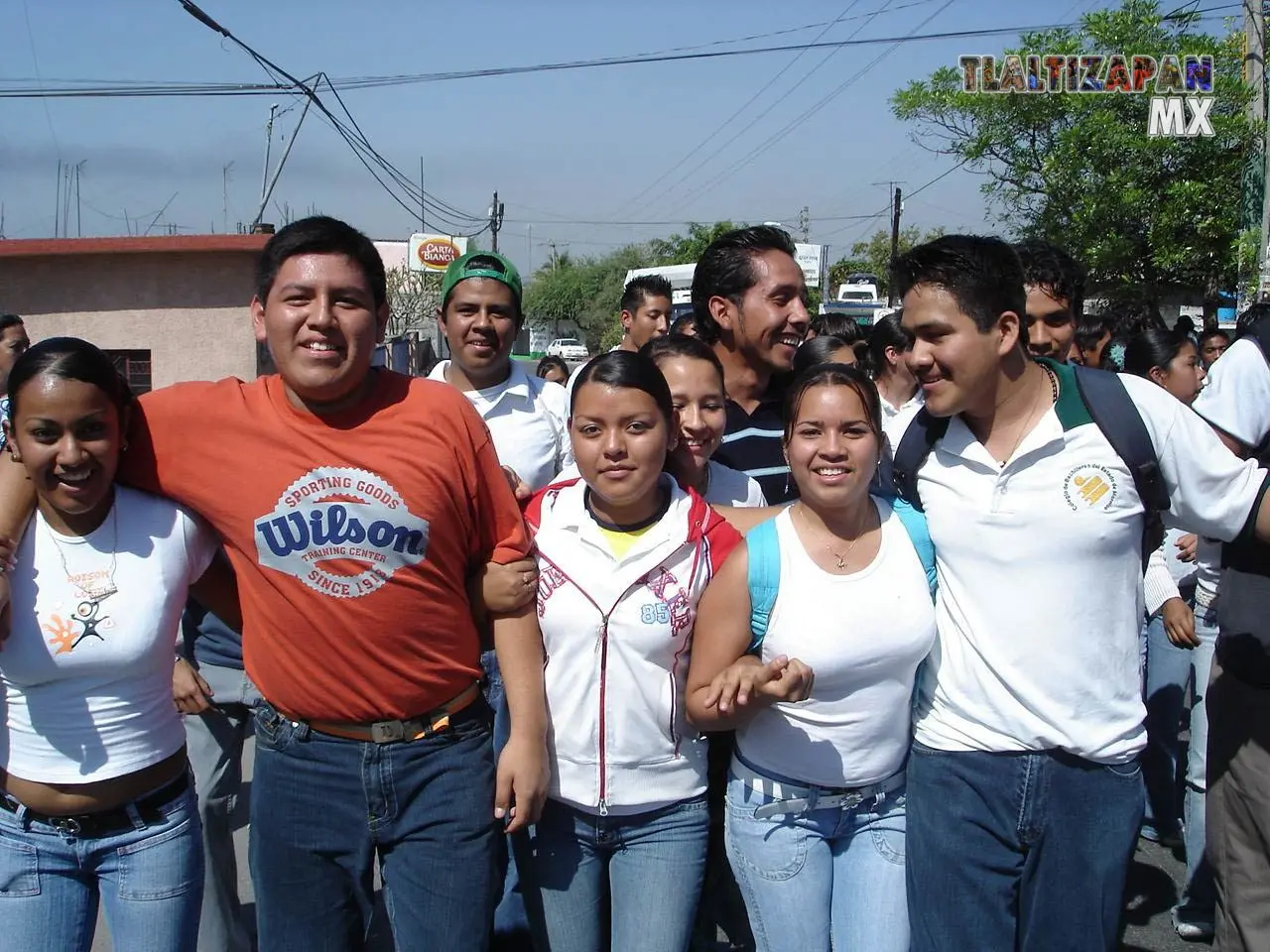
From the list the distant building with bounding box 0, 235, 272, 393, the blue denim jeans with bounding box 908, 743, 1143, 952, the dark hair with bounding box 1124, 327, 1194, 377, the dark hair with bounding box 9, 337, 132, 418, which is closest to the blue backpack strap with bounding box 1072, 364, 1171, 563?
the blue denim jeans with bounding box 908, 743, 1143, 952

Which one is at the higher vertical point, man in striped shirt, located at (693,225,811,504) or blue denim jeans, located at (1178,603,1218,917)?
man in striped shirt, located at (693,225,811,504)

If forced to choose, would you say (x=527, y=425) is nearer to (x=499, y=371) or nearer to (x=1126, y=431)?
(x=499, y=371)

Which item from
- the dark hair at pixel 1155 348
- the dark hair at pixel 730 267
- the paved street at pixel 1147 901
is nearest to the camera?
the dark hair at pixel 730 267

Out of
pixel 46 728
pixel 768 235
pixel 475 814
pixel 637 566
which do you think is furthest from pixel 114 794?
pixel 768 235

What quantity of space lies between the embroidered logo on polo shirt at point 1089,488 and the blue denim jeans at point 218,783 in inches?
99.9

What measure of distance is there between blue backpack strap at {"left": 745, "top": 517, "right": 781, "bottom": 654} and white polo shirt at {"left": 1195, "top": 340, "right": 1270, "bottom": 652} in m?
1.34

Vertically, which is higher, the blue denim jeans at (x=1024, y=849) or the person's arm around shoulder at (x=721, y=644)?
the person's arm around shoulder at (x=721, y=644)

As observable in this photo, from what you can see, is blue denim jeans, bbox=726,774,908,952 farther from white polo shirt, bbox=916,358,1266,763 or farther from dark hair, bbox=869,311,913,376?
dark hair, bbox=869,311,913,376

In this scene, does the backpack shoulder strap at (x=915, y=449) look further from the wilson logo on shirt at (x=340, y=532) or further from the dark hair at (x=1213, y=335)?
the dark hair at (x=1213, y=335)

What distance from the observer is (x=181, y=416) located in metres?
2.42

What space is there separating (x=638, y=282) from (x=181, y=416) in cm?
580

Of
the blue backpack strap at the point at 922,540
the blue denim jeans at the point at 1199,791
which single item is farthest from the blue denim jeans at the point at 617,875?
the blue denim jeans at the point at 1199,791

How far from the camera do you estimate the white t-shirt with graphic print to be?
92.0 inches

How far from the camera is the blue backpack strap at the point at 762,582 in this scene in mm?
2477
